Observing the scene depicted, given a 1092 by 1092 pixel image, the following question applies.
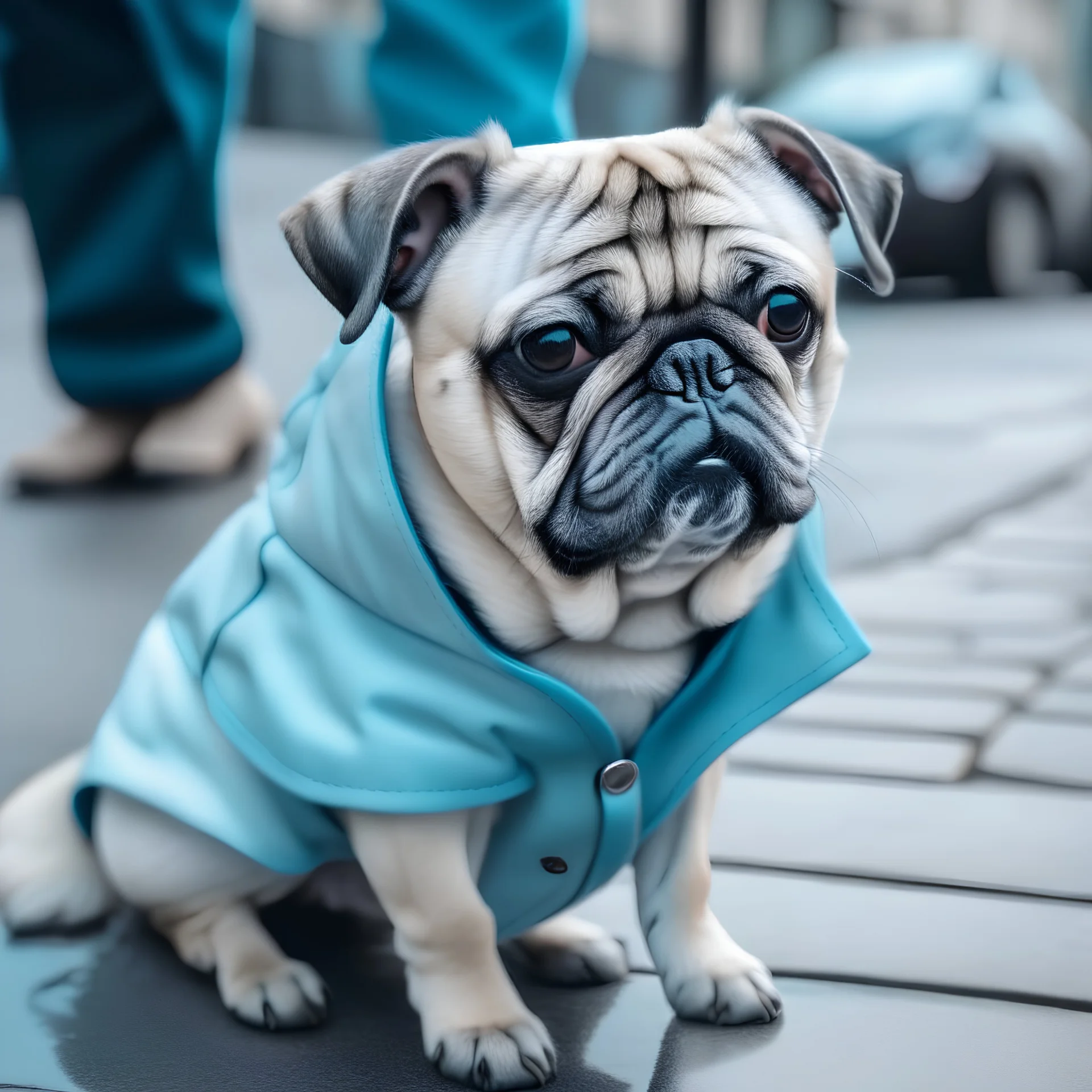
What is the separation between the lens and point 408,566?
1317 millimetres

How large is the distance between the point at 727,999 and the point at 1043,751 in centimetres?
83

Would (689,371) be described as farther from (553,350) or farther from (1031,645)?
(1031,645)

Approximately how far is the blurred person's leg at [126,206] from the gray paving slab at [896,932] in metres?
1.97

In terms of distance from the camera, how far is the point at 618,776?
1368 millimetres

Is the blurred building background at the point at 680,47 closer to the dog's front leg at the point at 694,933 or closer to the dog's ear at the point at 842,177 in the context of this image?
the dog's ear at the point at 842,177

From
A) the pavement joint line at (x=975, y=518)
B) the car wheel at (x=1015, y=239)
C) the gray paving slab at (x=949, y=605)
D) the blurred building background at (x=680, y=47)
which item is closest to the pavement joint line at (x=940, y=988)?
the gray paving slab at (x=949, y=605)

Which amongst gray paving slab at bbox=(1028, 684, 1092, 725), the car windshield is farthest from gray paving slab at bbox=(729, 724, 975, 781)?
the car windshield

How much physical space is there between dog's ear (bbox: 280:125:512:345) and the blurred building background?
3723 mm

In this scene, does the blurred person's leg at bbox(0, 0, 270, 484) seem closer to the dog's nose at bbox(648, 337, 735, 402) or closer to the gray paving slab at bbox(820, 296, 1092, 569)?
the gray paving slab at bbox(820, 296, 1092, 569)

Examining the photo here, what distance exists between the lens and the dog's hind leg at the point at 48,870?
164cm

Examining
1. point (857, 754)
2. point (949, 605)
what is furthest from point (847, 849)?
point (949, 605)

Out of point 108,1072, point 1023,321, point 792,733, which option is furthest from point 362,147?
point 108,1072

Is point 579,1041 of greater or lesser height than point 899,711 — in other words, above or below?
above

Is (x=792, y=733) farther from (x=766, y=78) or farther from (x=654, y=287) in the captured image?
(x=766, y=78)
